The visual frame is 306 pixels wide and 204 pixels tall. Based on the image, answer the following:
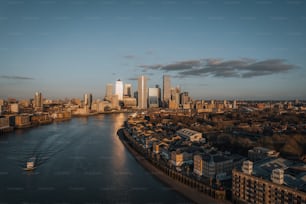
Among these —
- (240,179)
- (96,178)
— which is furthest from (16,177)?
(240,179)

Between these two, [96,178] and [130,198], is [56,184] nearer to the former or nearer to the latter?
[96,178]

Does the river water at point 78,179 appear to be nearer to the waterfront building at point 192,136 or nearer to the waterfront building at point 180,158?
the waterfront building at point 180,158

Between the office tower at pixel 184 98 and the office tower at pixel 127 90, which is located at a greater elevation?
the office tower at pixel 127 90

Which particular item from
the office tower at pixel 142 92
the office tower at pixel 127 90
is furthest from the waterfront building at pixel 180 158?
the office tower at pixel 127 90

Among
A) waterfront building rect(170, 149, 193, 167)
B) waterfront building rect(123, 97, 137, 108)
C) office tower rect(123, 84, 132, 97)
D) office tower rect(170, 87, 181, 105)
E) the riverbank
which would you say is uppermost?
office tower rect(123, 84, 132, 97)

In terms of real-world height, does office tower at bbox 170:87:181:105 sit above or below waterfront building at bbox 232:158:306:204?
above

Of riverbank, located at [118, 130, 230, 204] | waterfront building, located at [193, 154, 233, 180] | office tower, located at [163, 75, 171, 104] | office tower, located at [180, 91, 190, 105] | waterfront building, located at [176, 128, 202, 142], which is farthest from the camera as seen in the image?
office tower, located at [163, 75, 171, 104]

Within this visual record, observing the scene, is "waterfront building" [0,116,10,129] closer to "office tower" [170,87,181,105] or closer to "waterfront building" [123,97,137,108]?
"office tower" [170,87,181,105]

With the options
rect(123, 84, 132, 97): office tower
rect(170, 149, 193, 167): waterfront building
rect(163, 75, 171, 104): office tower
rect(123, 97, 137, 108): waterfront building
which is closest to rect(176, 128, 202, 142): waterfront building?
rect(170, 149, 193, 167): waterfront building
